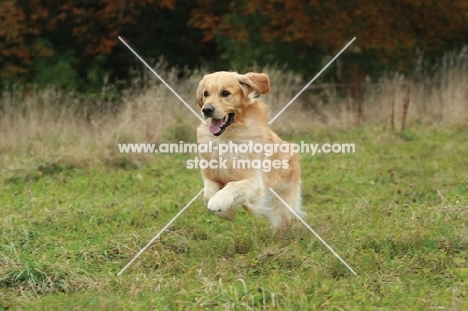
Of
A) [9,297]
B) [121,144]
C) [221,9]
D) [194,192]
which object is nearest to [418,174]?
[194,192]

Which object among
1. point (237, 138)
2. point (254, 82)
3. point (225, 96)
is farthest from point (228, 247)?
point (254, 82)

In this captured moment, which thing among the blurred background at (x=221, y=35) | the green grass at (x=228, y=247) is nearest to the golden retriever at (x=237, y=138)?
the green grass at (x=228, y=247)

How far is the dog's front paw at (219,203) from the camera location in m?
5.24

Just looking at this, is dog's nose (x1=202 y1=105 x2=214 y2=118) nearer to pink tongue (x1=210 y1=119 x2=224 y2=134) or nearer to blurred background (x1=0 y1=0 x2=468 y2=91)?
pink tongue (x1=210 y1=119 x2=224 y2=134)

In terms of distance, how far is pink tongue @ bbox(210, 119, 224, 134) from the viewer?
5648 mm

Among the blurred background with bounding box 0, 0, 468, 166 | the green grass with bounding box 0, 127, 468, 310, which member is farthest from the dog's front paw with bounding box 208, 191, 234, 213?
the blurred background with bounding box 0, 0, 468, 166

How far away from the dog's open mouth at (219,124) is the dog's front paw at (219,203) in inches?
21.0

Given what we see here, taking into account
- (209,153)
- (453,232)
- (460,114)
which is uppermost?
(209,153)

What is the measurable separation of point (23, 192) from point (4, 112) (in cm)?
388

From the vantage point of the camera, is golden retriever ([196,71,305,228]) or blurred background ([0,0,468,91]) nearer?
golden retriever ([196,71,305,228])

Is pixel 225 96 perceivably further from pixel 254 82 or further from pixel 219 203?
pixel 219 203

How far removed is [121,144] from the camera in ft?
32.3

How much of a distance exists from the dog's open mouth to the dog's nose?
0.15m

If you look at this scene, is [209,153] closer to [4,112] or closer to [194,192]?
[194,192]
